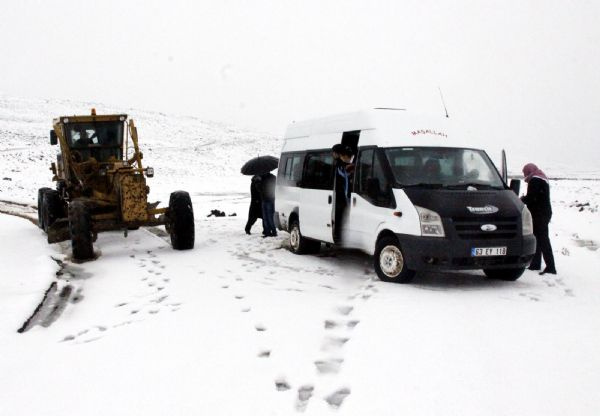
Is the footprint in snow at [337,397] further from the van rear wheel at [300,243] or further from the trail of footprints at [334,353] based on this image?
the van rear wheel at [300,243]

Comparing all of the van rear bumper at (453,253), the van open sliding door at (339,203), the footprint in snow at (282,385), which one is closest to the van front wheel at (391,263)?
the van rear bumper at (453,253)

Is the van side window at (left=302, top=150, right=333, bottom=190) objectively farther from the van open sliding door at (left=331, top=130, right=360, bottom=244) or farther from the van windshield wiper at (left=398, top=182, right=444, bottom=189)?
the van windshield wiper at (left=398, top=182, right=444, bottom=189)

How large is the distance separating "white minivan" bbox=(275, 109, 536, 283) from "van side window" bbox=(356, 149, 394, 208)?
0.01 m

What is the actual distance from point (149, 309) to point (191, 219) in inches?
164

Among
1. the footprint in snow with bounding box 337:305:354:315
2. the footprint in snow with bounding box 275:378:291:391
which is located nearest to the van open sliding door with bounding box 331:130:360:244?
the footprint in snow with bounding box 337:305:354:315

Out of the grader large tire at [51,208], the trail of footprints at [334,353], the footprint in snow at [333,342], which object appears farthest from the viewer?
the grader large tire at [51,208]

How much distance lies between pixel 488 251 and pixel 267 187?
6.29m

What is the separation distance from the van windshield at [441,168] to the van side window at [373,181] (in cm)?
17

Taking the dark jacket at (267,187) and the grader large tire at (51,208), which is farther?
the dark jacket at (267,187)

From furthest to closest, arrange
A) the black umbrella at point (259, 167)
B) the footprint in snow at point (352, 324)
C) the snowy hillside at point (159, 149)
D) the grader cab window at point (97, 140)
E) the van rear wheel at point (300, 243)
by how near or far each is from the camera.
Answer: the snowy hillside at point (159, 149), the black umbrella at point (259, 167), the grader cab window at point (97, 140), the van rear wheel at point (300, 243), the footprint in snow at point (352, 324)

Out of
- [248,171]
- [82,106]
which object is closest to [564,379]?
[248,171]

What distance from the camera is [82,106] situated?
242 feet

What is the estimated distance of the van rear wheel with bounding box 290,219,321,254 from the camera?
10.1m

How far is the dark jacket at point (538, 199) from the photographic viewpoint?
8102mm
